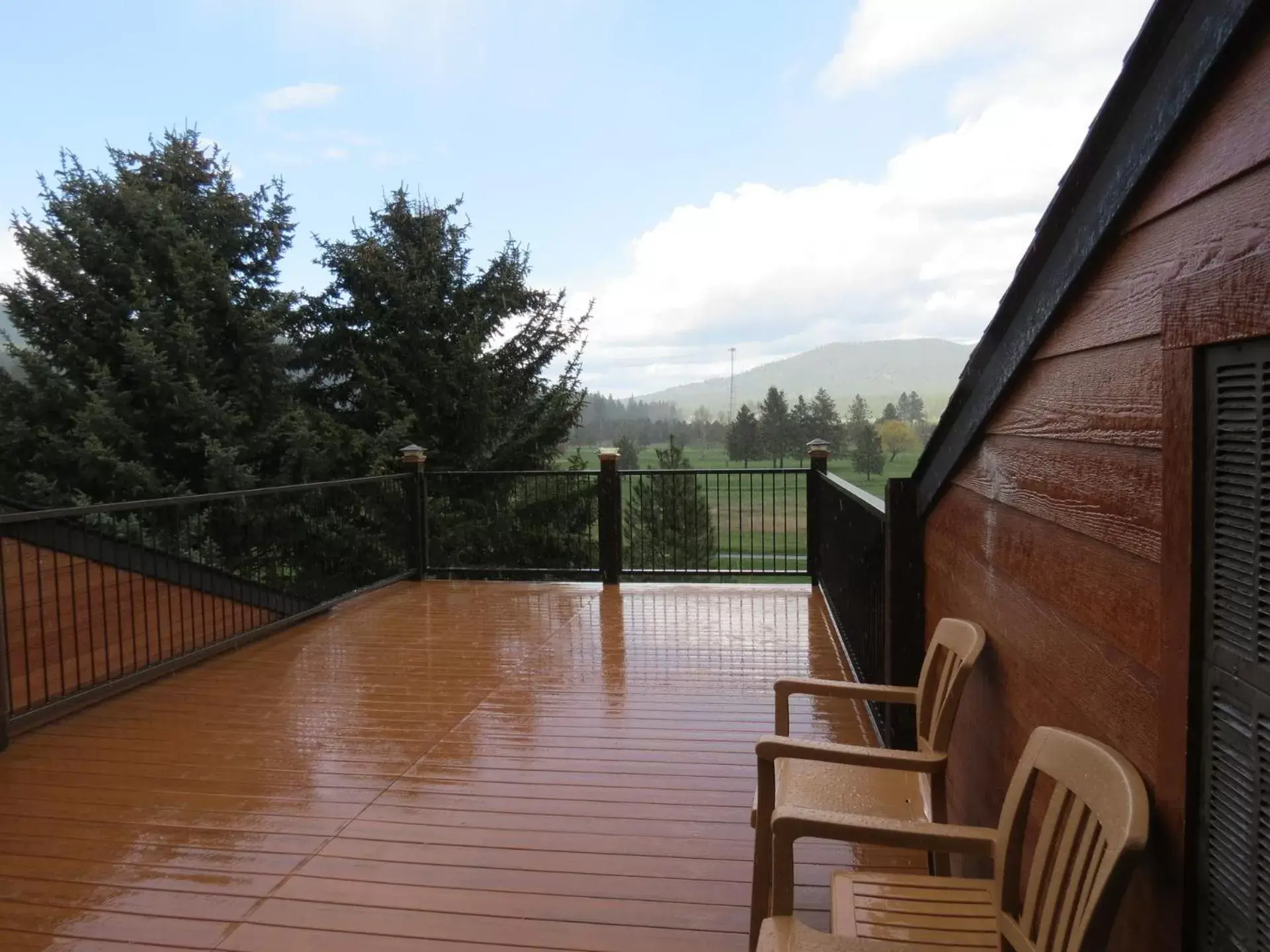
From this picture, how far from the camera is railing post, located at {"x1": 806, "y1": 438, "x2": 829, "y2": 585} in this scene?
19.9ft

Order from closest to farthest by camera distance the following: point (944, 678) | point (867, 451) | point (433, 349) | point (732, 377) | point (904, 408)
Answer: point (944, 678) < point (904, 408) < point (867, 451) < point (433, 349) < point (732, 377)

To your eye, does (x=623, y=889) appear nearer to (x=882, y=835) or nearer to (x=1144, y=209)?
(x=882, y=835)

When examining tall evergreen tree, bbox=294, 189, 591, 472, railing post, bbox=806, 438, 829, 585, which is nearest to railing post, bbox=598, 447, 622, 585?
railing post, bbox=806, 438, 829, 585

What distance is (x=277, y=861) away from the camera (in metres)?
2.32

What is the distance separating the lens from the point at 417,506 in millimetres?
6832

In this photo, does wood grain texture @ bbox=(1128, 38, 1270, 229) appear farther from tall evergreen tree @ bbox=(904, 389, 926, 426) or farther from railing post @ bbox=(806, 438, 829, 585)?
railing post @ bbox=(806, 438, 829, 585)

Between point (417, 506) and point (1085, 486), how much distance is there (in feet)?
20.0

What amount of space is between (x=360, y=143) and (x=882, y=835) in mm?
17529

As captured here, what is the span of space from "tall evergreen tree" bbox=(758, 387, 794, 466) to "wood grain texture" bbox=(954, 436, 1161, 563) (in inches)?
450

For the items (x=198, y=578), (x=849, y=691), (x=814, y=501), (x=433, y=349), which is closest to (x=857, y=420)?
(x=814, y=501)

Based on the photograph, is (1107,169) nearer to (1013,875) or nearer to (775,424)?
(1013,875)

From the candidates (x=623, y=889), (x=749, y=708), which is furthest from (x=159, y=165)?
(x=623, y=889)

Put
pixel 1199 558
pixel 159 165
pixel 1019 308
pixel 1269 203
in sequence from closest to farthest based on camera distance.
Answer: pixel 1269 203
pixel 1199 558
pixel 1019 308
pixel 159 165

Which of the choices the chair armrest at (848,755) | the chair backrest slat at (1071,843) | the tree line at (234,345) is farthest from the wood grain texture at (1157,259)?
the tree line at (234,345)
